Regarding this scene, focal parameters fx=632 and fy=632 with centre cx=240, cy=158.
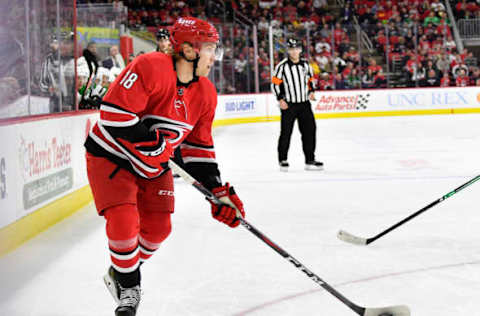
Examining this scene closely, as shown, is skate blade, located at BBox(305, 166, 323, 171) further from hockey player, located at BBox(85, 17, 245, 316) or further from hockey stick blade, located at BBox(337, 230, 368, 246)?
hockey player, located at BBox(85, 17, 245, 316)

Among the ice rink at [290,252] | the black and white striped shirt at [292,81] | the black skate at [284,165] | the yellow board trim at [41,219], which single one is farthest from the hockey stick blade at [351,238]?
the black and white striped shirt at [292,81]

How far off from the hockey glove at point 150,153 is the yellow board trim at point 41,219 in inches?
53.5

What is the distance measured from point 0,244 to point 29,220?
0.41 metres

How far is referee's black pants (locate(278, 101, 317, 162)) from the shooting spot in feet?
19.7

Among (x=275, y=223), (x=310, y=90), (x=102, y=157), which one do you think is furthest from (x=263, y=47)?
(x=102, y=157)

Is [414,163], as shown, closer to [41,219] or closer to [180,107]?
[41,219]

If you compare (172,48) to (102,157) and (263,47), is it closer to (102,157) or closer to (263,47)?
(102,157)

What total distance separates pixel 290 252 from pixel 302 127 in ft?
10.3

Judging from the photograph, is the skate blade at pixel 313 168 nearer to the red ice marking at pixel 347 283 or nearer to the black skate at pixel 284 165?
the black skate at pixel 284 165

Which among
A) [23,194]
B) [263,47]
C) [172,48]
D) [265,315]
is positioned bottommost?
[265,315]

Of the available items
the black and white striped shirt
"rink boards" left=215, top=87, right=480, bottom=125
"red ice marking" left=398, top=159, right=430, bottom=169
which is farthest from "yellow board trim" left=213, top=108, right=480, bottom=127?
the black and white striped shirt

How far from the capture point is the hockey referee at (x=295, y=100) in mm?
5965

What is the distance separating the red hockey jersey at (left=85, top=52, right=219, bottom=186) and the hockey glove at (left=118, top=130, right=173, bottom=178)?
1cm

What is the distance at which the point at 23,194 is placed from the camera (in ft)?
10.8
